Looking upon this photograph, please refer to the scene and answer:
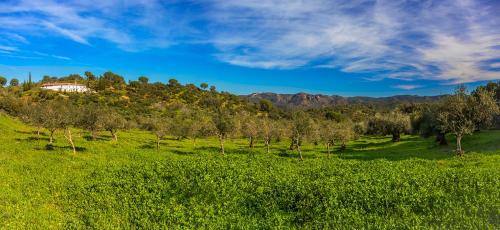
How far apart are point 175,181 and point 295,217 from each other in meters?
12.0

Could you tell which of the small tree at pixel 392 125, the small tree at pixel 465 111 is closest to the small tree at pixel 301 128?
the small tree at pixel 465 111

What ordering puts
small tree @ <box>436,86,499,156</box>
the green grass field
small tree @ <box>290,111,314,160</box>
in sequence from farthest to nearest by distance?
1. small tree @ <box>290,111,314,160</box>
2. small tree @ <box>436,86,499,156</box>
3. the green grass field

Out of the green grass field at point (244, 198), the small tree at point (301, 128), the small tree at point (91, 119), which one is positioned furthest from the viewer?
the small tree at point (91, 119)

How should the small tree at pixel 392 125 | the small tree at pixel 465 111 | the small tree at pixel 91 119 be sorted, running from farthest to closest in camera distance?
the small tree at pixel 392 125
the small tree at pixel 91 119
the small tree at pixel 465 111

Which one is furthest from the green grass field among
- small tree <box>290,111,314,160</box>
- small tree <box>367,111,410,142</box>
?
small tree <box>367,111,410,142</box>

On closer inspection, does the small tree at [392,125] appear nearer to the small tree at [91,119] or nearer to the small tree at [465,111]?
the small tree at [465,111]

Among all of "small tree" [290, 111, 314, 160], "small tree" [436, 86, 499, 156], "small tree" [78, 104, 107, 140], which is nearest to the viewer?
"small tree" [436, 86, 499, 156]

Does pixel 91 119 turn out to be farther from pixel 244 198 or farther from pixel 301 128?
pixel 244 198

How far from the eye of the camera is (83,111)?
233 ft

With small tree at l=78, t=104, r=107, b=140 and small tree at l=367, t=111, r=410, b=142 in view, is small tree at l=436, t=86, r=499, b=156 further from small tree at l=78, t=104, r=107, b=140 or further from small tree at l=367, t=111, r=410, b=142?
small tree at l=78, t=104, r=107, b=140

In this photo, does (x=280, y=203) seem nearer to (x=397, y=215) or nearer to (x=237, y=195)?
(x=237, y=195)

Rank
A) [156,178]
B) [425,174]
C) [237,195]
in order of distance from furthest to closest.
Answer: [156,178] < [425,174] < [237,195]

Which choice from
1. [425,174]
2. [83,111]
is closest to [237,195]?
[425,174]

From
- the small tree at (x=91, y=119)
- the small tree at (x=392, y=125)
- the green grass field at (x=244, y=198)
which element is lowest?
the green grass field at (x=244, y=198)
